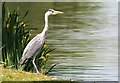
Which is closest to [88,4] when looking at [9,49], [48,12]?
[48,12]

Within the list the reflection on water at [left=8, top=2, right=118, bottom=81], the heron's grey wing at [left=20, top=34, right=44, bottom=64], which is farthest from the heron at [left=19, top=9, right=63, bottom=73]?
the reflection on water at [left=8, top=2, right=118, bottom=81]

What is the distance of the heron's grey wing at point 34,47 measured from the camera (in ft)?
22.7

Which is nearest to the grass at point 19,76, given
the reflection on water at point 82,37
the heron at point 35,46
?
the heron at point 35,46

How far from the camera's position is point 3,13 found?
23.1ft

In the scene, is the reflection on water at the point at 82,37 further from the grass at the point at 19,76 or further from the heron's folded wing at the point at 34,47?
the grass at the point at 19,76

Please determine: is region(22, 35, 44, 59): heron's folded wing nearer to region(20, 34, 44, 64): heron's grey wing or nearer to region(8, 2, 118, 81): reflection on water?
region(20, 34, 44, 64): heron's grey wing

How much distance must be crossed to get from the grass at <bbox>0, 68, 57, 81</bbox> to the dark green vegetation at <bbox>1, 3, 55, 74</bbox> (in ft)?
0.42

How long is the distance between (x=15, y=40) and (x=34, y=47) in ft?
0.98

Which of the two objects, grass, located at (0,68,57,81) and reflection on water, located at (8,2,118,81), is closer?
grass, located at (0,68,57,81)

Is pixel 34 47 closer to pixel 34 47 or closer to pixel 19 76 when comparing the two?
pixel 34 47

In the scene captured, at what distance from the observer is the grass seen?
6773 millimetres

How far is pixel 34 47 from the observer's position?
692 centimetres

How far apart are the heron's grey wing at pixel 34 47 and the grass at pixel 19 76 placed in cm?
17

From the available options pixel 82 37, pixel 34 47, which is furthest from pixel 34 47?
pixel 82 37
